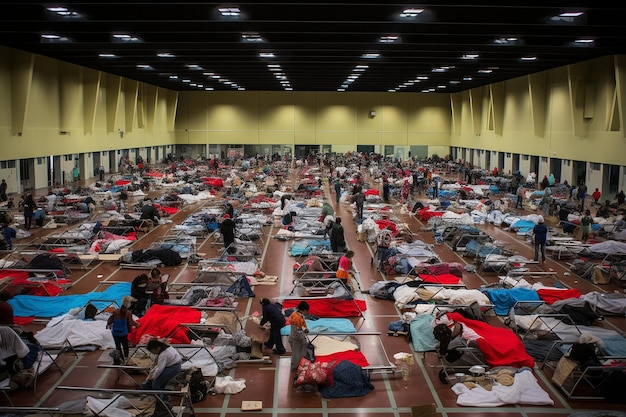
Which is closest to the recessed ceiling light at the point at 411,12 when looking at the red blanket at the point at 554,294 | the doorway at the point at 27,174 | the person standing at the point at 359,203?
the person standing at the point at 359,203

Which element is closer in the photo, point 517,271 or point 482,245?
point 517,271

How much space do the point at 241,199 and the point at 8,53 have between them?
16311 millimetres

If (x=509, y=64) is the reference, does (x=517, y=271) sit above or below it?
below

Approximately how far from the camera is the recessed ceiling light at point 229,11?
22.2 meters

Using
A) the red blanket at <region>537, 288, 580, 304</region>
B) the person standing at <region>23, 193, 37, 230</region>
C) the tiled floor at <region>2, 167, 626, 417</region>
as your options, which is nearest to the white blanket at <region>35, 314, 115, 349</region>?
the tiled floor at <region>2, 167, 626, 417</region>

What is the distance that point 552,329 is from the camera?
A: 1376cm

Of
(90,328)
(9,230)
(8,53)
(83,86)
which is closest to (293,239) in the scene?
(9,230)

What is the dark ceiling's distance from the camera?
875 inches

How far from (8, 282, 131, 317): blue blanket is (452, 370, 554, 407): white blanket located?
915cm

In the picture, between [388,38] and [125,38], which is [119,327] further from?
[125,38]

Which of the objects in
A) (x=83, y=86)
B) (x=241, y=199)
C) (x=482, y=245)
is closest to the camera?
(x=482, y=245)

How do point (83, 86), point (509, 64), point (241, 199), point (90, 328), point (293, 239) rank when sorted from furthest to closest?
point (83, 86), point (509, 64), point (241, 199), point (293, 239), point (90, 328)

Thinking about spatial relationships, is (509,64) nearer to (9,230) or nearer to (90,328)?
(9,230)

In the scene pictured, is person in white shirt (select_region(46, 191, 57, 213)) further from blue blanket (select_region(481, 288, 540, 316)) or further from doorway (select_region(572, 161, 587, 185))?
doorway (select_region(572, 161, 587, 185))
